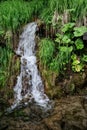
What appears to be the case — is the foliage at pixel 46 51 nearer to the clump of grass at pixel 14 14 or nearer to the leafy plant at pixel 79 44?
the leafy plant at pixel 79 44

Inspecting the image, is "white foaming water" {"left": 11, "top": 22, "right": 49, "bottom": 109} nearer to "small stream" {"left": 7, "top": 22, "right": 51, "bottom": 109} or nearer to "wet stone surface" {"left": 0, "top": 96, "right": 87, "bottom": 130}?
"small stream" {"left": 7, "top": 22, "right": 51, "bottom": 109}

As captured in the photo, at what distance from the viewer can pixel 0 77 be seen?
7.75 meters

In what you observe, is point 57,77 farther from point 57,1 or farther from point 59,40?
point 57,1

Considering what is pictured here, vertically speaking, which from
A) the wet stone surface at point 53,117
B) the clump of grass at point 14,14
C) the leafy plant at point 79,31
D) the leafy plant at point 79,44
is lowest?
the wet stone surface at point 53,117

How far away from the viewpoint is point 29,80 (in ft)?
25.7

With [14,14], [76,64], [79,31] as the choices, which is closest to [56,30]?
[79,31]

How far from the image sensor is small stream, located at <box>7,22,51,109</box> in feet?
24.5

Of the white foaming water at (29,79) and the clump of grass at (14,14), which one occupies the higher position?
the clump of grass at (14,14)

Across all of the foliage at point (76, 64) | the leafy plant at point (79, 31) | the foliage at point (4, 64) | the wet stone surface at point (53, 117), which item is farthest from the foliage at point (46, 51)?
the wet stone surface at point (53, 117)

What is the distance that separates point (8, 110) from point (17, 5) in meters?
3.73

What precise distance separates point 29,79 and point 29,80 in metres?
0.03

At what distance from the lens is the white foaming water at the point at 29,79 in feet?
24.6

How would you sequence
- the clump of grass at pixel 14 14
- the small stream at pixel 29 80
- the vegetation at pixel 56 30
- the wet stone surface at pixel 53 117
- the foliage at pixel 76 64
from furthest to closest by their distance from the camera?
the clump of grass at pixel 14 14 → the vegetation at pixel 56 30 → the foliage at pixel 76 64 → the small stream at pixel 29 80 → the wet stone surface at pixel 53 117

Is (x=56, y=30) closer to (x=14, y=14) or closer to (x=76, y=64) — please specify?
(x=76, y=64)
